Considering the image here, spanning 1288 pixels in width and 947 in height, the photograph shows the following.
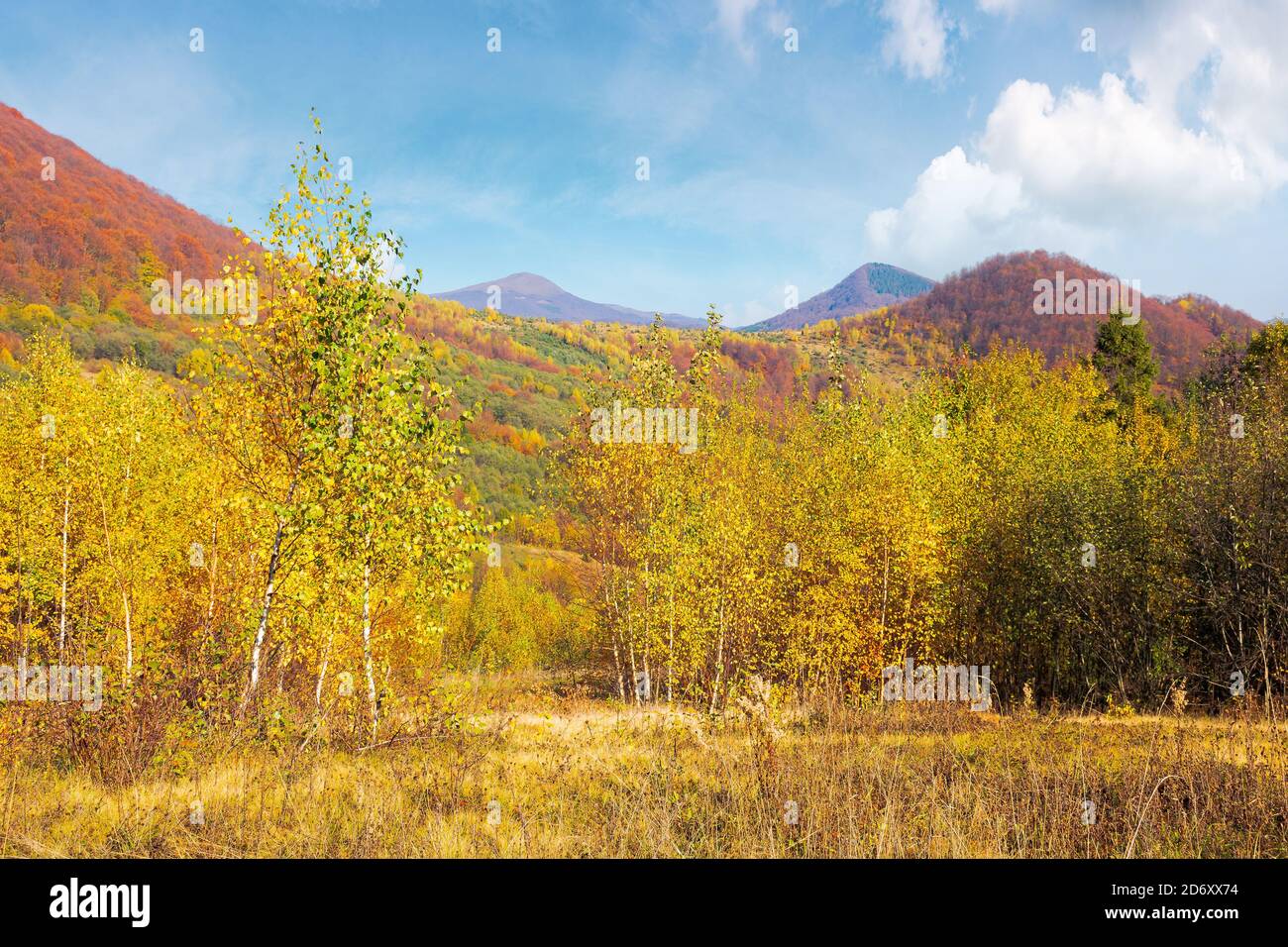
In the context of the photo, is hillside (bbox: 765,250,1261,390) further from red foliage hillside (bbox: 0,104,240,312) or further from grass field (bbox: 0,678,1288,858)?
red foliage hillside (bbox: 0,104,240,312)

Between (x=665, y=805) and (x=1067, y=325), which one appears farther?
(x=1067, y=325)

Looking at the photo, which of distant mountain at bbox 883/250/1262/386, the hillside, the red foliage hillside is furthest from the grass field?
the red foliage hillside

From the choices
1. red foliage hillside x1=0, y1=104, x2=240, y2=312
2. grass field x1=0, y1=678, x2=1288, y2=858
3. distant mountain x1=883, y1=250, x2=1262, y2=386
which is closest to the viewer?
grass field x1=0, y1=678, x2=1288, y2=858

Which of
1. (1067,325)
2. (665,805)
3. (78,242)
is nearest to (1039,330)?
(1067,325)

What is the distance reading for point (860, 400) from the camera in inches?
1416

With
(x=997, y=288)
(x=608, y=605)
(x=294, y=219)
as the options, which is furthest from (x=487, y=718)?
(x=997, y=288)

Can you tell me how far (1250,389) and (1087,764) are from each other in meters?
17.8

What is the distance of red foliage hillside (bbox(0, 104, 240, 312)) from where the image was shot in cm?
13112

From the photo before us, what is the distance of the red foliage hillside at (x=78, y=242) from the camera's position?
13112 centimetres

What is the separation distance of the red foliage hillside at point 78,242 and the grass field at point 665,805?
154595 millimetres

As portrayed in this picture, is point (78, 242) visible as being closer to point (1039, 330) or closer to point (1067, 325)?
point (1039, 330)

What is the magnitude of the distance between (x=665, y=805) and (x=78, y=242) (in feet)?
620

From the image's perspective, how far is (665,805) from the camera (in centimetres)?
805

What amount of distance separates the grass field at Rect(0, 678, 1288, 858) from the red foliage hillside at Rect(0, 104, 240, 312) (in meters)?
155
